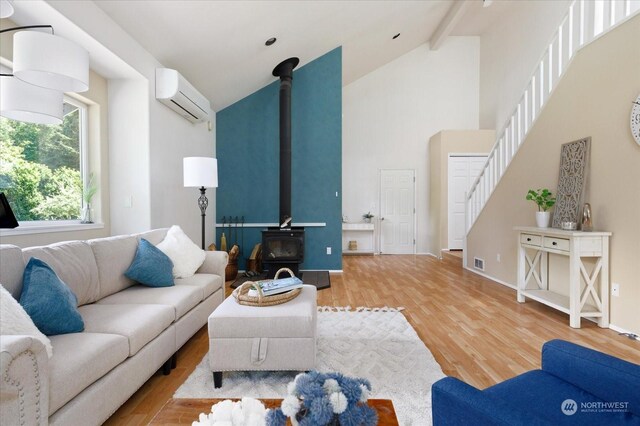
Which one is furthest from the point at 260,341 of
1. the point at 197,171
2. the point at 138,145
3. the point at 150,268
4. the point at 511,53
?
the point at 511,53

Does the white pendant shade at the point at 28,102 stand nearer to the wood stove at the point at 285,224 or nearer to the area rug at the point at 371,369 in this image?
the area rug at the point at 371,369

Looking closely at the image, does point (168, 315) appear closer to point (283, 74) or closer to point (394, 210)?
point (283, 74)

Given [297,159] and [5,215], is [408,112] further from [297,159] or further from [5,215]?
[5,215]

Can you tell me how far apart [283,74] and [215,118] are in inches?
55.7

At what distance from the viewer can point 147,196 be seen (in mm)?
3457

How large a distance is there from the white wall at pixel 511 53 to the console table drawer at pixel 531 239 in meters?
3.19

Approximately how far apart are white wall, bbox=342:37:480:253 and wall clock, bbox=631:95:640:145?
500 centimetres

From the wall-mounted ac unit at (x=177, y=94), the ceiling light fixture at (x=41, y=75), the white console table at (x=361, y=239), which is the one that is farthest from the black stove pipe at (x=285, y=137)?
the ceiling light fixture at (x=41, y=75)

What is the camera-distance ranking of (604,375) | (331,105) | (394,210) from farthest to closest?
1. (394,210)
2. (331,105)
3. (604,375)

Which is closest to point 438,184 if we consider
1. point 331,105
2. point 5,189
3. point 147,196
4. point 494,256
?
point 494,256

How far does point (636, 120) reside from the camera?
2631mm

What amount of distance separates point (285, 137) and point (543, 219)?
11.4 feet

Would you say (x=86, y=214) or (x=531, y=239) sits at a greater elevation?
(x=86, y=214)

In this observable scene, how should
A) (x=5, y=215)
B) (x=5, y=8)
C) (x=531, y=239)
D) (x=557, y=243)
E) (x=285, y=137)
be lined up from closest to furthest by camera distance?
(x=5, y=8), (x=5, y=215), (x=557, y=243), (x=531, y=239), (x=285, y=137)
